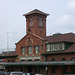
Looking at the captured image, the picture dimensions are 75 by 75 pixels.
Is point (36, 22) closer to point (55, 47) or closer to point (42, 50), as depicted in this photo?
point (42, 50)

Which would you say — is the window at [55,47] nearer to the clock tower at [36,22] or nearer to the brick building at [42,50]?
the brick building at [42,50]

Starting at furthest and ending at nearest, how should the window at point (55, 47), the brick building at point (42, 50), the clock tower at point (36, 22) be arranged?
the clock tower at point (36, 22) < the window at point (55, 47) < the brick building at point (42, 50)

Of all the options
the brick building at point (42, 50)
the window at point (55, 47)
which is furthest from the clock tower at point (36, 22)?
the window at point (55, 47)

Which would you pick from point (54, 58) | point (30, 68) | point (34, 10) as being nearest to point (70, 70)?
point (54, 58)

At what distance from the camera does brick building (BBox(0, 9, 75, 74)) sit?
161 feet

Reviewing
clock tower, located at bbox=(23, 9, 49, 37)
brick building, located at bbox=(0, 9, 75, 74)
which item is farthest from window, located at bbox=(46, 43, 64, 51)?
clock tower, located at bbox=(23, 9, 49, 37)

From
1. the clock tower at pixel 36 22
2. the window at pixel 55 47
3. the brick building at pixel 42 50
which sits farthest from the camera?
the clock tower at pixel 36 22

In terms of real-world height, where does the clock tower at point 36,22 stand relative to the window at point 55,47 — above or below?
above

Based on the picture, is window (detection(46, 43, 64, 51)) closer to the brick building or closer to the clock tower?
the brick building

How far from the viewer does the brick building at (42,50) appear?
49156 mm

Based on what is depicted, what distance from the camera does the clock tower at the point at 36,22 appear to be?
6334cm

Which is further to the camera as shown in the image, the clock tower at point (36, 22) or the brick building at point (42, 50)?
the clock tower at point (36, 22)

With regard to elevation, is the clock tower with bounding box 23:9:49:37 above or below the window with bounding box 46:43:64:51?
above

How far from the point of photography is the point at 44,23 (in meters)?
65.5
